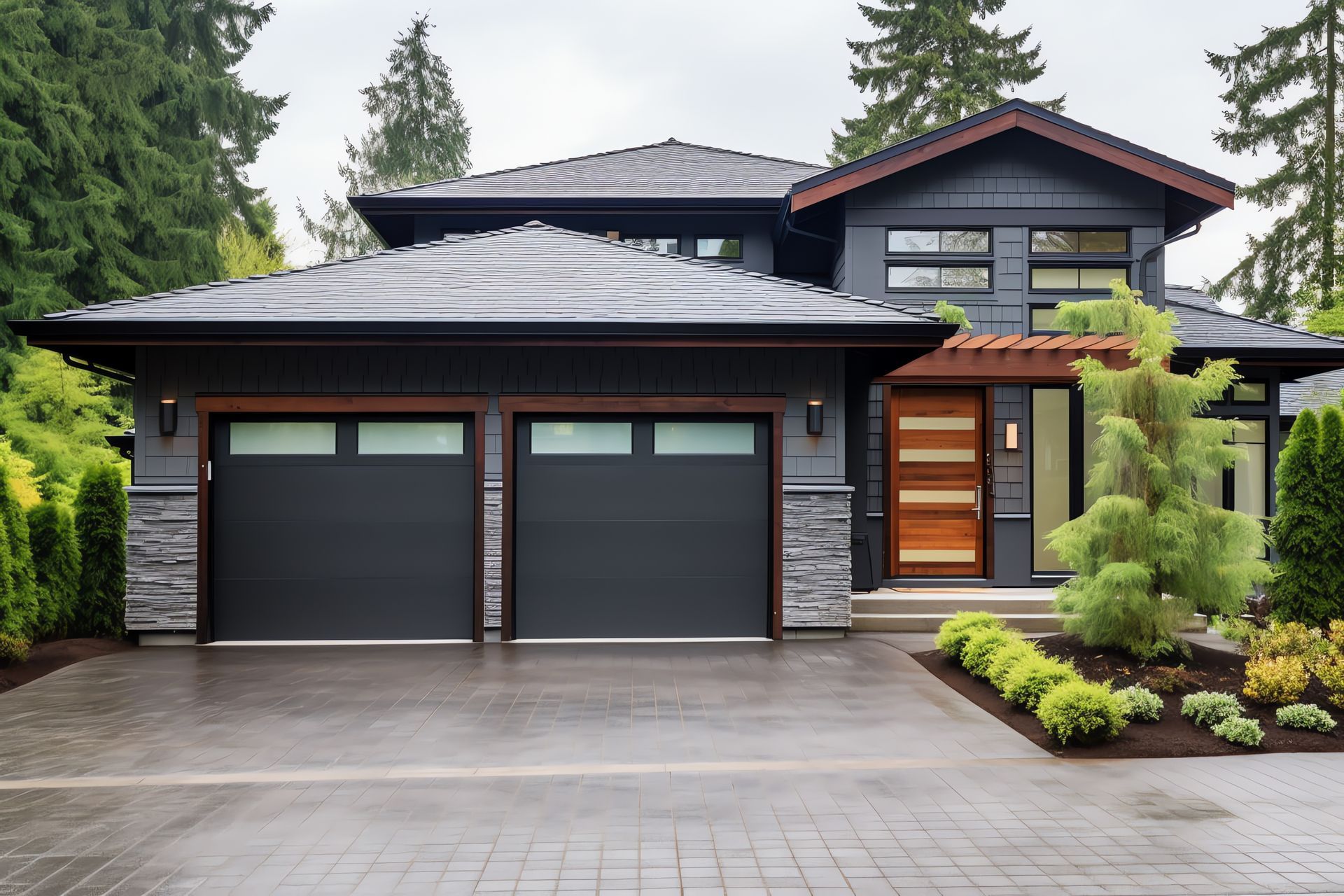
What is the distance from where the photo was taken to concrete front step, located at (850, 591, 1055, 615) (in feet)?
33.0

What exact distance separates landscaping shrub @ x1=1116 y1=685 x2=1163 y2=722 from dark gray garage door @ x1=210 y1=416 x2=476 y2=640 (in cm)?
591

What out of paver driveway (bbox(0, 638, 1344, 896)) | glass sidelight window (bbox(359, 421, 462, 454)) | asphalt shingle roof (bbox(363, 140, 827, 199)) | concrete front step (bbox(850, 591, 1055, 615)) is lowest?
paver driveway (bbox(0, 638, 1344, 896))

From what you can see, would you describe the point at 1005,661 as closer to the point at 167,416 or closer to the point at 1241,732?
the point at 1241,732

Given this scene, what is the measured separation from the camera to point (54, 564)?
897 cm

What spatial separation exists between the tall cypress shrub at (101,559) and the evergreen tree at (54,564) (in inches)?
4.9

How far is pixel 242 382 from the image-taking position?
921 centimetres

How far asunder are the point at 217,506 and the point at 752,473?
533 centimetres

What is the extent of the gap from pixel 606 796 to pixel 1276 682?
4.55 meters

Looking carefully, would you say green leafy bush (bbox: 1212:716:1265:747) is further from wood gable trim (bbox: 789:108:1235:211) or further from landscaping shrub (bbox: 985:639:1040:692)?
wood gable trim (bbox: 789:108:1235:211)

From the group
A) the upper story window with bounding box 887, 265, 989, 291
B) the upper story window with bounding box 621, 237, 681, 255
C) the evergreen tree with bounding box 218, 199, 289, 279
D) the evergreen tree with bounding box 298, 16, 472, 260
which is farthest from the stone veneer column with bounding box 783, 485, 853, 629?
the evergreen tree with bounding box 298, 16, 472, 260

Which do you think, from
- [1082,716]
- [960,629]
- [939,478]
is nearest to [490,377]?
[960,629]

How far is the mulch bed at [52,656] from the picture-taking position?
770cm

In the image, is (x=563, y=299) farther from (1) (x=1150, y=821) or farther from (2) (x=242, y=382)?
(1) (x=1150, y=821)

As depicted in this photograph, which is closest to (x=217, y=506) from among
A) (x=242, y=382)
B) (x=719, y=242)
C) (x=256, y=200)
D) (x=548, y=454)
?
(x=242, y=382)
